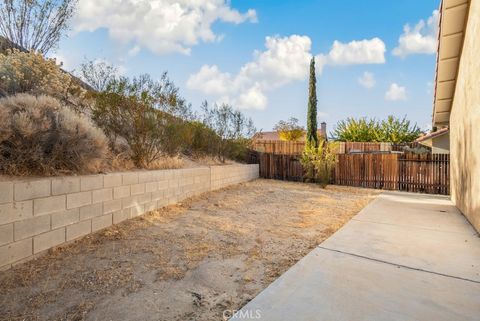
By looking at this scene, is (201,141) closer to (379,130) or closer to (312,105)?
(312,105)

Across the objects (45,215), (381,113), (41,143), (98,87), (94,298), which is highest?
(381,113)

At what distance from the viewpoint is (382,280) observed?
8.16 feet

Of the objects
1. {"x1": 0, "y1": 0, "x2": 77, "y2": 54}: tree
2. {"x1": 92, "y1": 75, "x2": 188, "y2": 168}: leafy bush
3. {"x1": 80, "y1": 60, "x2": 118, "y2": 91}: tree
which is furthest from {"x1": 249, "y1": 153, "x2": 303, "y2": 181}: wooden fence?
{"x1": 0, "y1": 0, "x2": 77, "y2": 54}: tree

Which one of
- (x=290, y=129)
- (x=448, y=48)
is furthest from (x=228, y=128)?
(x=290, y=129)

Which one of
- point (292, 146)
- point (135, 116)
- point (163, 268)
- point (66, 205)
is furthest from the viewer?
point (292, 146)

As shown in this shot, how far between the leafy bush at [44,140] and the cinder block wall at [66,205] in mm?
287

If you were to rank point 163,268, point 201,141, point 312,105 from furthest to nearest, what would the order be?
point 312,105
point 201,141
point 163,268

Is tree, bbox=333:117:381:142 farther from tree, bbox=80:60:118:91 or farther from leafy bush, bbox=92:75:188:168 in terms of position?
tree, bbox=80:60:118:91

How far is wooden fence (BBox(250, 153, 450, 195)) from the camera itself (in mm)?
8633

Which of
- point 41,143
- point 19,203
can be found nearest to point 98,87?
point 41,143

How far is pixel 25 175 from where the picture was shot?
3.04 meters

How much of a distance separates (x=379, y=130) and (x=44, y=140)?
21.3m

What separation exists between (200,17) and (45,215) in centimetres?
804

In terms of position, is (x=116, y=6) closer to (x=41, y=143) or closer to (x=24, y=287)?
(x=41, y=143)
